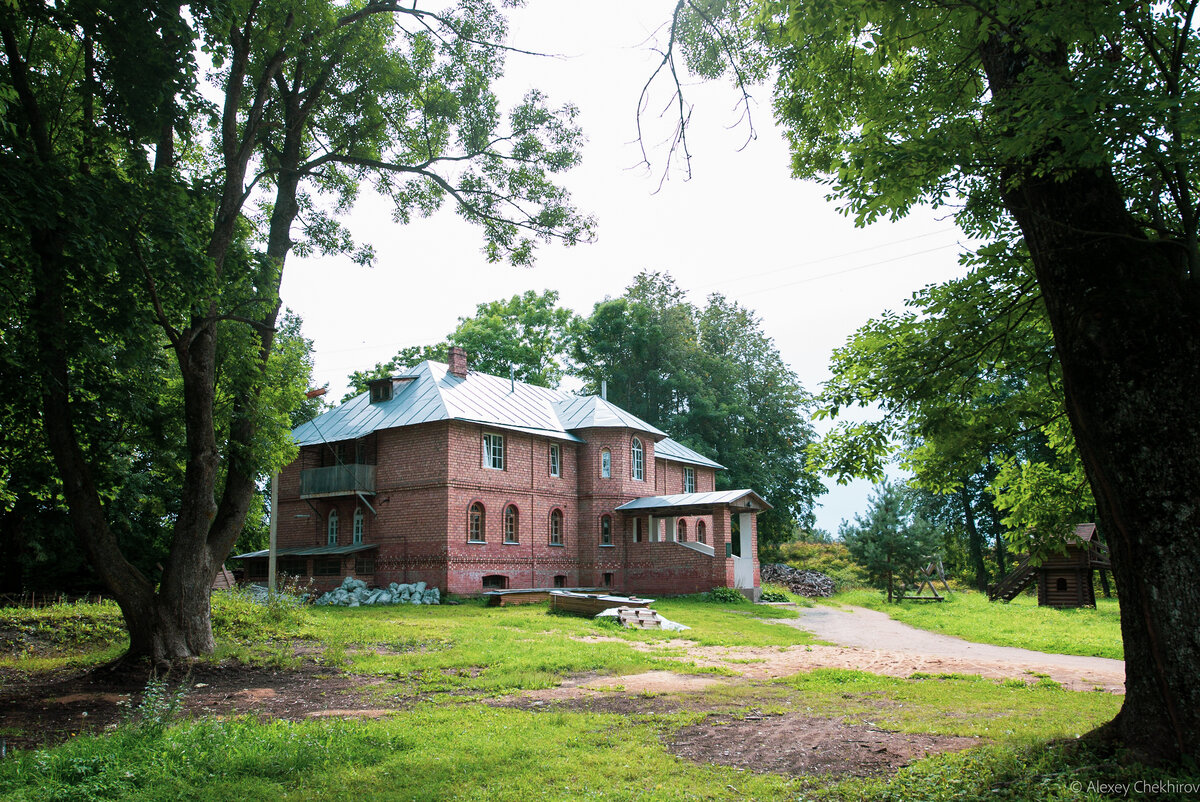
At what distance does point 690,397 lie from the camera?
43.2 m

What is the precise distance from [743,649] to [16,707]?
35.2 feet

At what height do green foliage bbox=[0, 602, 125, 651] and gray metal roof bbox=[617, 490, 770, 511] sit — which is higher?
gray metal roof bbox=[617, 490, 770, 511]

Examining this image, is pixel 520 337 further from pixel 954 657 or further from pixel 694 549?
pixel 954 657

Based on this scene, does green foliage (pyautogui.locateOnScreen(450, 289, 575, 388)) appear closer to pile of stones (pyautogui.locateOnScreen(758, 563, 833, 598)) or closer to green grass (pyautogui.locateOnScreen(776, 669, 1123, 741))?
pile of stones (pyautogui.locateOnScreen(758, 563, 833, 598))

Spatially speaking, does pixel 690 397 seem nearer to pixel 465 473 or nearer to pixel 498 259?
pixel 465 473

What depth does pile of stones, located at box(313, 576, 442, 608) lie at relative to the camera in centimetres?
2366

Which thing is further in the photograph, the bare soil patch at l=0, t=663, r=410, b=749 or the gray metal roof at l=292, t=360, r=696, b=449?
the gray metal roof at l=292, t=360, r=696, b=449

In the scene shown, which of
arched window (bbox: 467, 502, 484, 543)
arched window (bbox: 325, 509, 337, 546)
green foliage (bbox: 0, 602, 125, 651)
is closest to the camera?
green foliage (bbox: 0, 602, 125, 651)

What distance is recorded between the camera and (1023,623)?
730 inches

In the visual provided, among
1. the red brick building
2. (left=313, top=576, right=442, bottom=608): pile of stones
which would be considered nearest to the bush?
the red brick building

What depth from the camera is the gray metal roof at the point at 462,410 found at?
26969 mm

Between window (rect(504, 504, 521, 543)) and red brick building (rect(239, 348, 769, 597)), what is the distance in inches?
1.8

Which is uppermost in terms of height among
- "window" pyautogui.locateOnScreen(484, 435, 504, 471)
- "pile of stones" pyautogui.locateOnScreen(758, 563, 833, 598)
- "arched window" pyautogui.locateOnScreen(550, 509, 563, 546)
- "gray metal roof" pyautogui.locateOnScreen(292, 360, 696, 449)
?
"gray metal roof" pyautogui.locateOnScreen(292, 360, 696, 449)

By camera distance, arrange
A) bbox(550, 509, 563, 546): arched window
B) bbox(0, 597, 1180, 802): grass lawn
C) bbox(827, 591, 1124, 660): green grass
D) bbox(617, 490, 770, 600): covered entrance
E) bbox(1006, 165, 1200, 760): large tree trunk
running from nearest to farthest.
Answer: bbox(1006, 165, 1200, 760): large tree trunk, bbox(0, 597, 1180, 802): grass lawn, bbox(827, 591, 1124, 660): green grass, bbox(617, 490, 770, 600): covered entrance, bbox(550, 509, 563, 546): arched window
